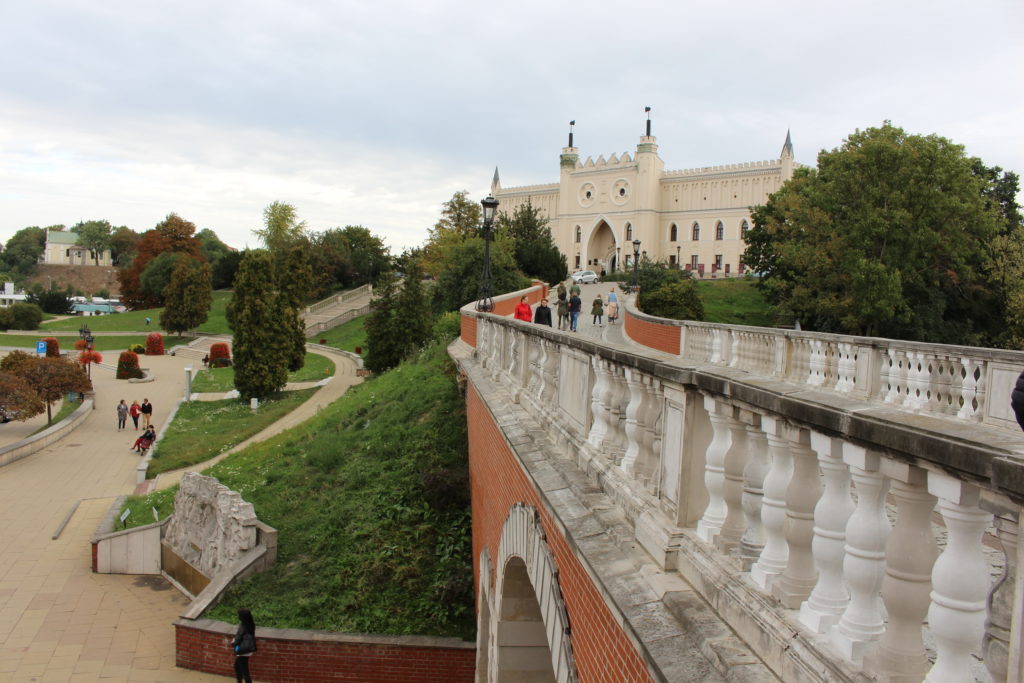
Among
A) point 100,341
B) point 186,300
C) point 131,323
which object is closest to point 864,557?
point 186,300

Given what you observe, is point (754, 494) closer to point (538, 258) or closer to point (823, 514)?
point (823, 514)

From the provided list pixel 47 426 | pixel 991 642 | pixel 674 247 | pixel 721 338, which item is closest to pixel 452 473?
pixel 721 338

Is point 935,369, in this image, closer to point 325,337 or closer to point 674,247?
point 325,337

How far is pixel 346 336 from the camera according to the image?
56.9 meters

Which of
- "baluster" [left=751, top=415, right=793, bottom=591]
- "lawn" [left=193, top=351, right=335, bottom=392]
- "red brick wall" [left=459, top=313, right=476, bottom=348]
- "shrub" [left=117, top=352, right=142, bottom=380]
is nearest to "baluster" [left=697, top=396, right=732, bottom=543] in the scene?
"baluster" [left=751, top=415, right=793, bottom=591]

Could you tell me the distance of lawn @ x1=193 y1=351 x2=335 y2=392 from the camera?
3906cm

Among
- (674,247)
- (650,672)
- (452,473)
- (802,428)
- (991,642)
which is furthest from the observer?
(674,247)

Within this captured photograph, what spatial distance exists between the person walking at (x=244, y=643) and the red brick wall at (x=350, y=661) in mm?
313

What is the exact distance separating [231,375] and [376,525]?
1294 inches

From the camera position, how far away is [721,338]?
538 inches

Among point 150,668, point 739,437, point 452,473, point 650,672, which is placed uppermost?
point 739,437

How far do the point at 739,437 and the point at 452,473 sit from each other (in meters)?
10.9

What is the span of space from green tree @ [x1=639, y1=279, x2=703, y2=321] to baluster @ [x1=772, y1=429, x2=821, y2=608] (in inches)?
1088

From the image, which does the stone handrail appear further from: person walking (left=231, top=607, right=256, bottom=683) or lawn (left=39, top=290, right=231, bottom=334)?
lawn (left=39, top=290, right=231, bottom=334)
